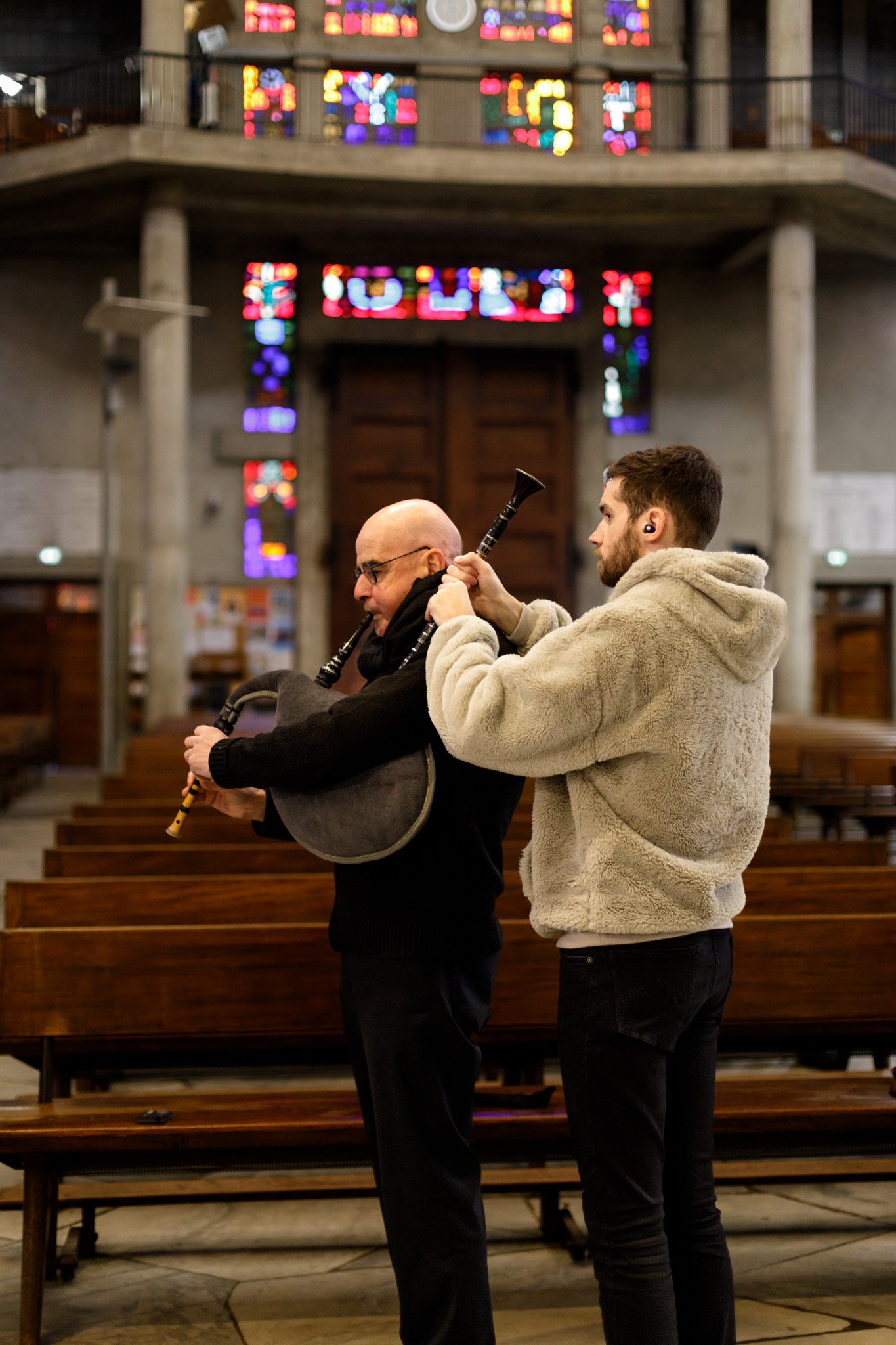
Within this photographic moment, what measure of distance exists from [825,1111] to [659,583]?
1.28 meters

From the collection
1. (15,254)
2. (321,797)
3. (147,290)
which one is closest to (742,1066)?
(321,797)

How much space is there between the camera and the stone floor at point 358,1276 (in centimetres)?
251

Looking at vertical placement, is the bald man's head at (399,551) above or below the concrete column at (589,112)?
below

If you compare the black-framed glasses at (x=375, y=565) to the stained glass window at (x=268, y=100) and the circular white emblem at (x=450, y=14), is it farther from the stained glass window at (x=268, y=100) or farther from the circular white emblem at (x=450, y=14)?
the circular white emblem at (x=450, y=14)

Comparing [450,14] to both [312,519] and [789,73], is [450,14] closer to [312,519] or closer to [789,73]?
[789,73]

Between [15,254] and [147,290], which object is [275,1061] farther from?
[15,254]

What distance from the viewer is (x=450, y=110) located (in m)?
14.5

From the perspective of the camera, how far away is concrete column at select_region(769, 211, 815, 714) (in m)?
13.5

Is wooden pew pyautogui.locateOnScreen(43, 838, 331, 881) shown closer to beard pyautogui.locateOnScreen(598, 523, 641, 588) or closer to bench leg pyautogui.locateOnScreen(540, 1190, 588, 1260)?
bench leg pyautogui.locateOnScreen(540, 1190, 588, 1260)

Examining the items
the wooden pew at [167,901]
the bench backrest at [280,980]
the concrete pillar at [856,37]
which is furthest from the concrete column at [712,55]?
the bench backrest at [280,980]

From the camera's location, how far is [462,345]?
1555cm

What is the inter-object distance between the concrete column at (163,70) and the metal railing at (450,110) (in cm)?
1

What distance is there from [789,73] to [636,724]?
1350 cm

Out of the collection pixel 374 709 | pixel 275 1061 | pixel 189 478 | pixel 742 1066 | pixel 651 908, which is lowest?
pixel 742 1066
